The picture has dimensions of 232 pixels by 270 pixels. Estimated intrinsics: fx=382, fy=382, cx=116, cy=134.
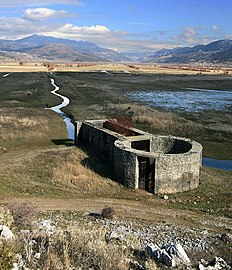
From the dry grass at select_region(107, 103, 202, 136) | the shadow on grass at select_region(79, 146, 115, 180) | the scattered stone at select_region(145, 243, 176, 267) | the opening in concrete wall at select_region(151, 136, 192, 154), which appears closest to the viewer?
the scattered stone at select_region(145, 243, 176, 267)

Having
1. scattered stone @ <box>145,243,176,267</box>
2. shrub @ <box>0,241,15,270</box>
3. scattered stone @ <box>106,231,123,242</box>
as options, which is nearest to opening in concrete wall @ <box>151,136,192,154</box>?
scattered stone @ <box>106,231,123,242</box>

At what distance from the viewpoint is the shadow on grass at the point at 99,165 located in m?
32.0

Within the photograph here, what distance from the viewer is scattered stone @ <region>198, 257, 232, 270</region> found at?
48.0 feet

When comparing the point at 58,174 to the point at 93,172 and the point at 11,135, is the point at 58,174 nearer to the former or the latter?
the point at 93,172

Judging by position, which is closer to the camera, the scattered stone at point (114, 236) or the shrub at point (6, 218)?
the shrub at point (6, 218)

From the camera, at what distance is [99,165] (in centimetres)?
3394

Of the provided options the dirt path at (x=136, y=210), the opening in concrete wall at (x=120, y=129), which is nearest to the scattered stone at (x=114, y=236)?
the dirt path at (x=136, y=210)

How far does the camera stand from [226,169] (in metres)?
38.2

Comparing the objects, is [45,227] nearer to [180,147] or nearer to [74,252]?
[74,252]

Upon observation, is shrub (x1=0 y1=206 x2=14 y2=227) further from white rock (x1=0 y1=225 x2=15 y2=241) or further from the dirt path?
the dirt path

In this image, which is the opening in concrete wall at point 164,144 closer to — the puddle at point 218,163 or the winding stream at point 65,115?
the puddle at point 218,163

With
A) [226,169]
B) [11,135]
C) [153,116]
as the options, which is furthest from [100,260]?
[153,116]

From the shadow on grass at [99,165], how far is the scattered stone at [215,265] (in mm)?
16073

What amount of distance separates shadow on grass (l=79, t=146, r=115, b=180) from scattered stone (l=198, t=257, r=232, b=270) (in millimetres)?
16073
